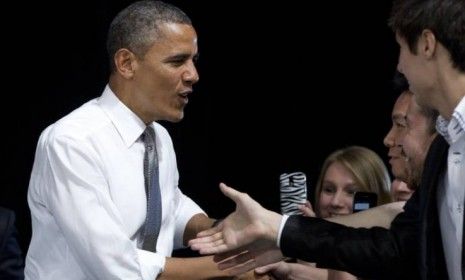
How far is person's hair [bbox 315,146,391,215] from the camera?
11.8ft

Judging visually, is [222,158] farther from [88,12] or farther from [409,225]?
[409,225]

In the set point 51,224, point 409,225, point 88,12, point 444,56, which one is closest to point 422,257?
point 409,225

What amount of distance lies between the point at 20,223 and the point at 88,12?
844mm

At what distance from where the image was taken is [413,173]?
2584mm

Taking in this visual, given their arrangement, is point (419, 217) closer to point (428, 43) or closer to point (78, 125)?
point (428, 43)

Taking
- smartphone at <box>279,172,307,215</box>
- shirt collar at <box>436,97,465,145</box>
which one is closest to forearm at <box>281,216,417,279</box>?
shirt collar at <box>436,97,465,145</box>

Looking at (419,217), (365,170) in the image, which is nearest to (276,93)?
(365,170)

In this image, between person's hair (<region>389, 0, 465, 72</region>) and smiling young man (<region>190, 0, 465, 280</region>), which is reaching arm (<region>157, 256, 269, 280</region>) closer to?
smiling young man (<region>190, 0, 465, 280</region>)

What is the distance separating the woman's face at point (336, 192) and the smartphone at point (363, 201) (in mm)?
235

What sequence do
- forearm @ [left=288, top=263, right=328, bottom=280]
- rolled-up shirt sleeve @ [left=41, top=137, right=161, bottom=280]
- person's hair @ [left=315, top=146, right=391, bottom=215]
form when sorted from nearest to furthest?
1. rolled-up shirt sleeve @ [left=41, top=137, right=161, bottom=280]
2. forearm @ [left=288, top=263, right=328, bottom=280]
3. person's hair @ [left=315, top=146, right=391, bottom=215]

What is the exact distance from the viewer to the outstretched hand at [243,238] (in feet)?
7.73

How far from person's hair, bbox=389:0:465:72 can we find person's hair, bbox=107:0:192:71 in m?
0.95

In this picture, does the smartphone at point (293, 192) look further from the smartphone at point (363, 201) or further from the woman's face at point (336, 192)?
the woman's face at point (336, 192)

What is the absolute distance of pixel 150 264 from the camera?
267 centimetres
